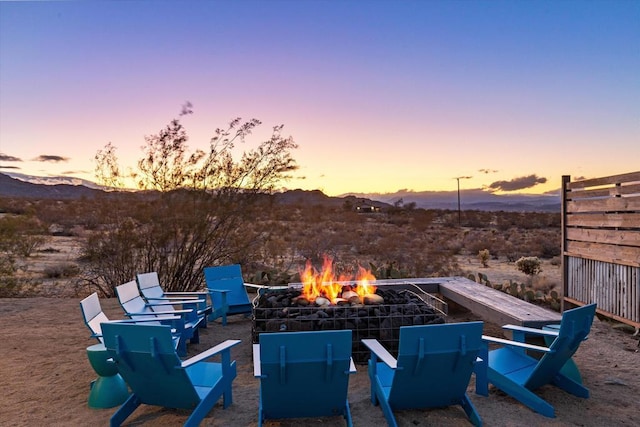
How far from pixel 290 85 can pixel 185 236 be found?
13.3 ft

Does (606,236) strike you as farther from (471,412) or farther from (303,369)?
(303,369)

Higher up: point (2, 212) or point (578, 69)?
point (578, 69)

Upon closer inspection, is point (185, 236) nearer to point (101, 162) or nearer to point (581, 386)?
point (101, 162)

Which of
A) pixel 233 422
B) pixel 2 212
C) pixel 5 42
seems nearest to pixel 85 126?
pixel 5 42

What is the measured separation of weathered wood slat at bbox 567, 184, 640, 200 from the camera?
6.10 metres

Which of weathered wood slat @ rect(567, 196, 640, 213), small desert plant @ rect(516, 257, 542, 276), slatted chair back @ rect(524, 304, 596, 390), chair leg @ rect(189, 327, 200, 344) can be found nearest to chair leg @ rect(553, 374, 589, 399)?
slatted chair back @ rect(524, 304, 596, 390)

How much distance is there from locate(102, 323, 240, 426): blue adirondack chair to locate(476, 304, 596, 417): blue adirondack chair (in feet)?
7.33

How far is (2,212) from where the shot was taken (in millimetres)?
11711

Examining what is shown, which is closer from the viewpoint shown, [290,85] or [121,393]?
[121,393]

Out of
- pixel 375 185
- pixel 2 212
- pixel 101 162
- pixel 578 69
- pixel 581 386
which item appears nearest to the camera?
pixel 581 386

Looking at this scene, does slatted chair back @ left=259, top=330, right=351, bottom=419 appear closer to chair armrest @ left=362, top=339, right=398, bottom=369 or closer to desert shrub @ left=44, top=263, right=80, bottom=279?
chair armrest @ left=362, top=339, right=398, bottom=369

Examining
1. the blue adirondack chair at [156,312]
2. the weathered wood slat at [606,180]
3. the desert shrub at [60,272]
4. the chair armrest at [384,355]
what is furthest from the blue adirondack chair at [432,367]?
the desert shrub at [60,272]

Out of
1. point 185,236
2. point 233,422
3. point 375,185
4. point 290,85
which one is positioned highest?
point 290,85

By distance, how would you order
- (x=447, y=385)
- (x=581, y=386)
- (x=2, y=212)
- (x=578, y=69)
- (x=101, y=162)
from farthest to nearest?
(x=2, y=212) → (x=578, y=69) → (x=101, y=162) → (x=581, y=386) → (x=447, y=385)
